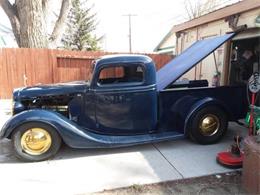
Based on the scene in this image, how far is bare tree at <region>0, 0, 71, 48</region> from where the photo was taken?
1000 cm

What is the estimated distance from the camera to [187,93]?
17.0 feet

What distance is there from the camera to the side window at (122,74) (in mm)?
5011

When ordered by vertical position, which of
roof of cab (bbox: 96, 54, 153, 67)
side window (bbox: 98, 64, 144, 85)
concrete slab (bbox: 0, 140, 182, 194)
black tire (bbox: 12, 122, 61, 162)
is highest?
roof of cab (bbox: 96, 54, 153, 67)

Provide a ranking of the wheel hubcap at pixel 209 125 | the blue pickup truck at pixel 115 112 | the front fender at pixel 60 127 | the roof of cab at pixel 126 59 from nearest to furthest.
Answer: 1. the front fender at pixel 60 127
2. the blue pickup truck at pixel 115 112
3. the roof of cab at pixel 126 59
4. the wheel hubcap at pixel 209 125

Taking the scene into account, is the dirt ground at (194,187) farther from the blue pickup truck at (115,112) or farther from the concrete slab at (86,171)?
the blue pickup truck at (115,112)

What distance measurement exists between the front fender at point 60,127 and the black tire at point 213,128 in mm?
1648

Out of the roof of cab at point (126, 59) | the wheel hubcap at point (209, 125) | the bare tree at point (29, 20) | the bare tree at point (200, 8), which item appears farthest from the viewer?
the bare tree at point (200, 8)

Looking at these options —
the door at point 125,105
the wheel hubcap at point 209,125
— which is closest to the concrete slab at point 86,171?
the door at point 125,105

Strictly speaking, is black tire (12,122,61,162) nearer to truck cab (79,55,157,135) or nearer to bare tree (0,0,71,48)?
truck cab (79,55,157,135)

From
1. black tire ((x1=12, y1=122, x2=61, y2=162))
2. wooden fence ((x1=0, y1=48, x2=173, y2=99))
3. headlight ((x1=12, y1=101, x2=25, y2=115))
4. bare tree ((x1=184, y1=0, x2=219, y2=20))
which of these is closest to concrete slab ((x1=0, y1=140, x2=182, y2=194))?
Answer: black tire ((x1=12, y1=122, x2=61, y2=162))

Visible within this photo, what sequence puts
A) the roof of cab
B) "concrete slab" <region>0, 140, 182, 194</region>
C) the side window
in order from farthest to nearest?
the side window
the roof of cab
"concrete slab" <region>0, 140, 182, 194</region>

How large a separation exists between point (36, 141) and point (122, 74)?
207 centimetres

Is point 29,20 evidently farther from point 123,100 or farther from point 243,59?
point 243,59

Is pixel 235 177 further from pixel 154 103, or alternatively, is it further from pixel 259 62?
pixel 259 62
